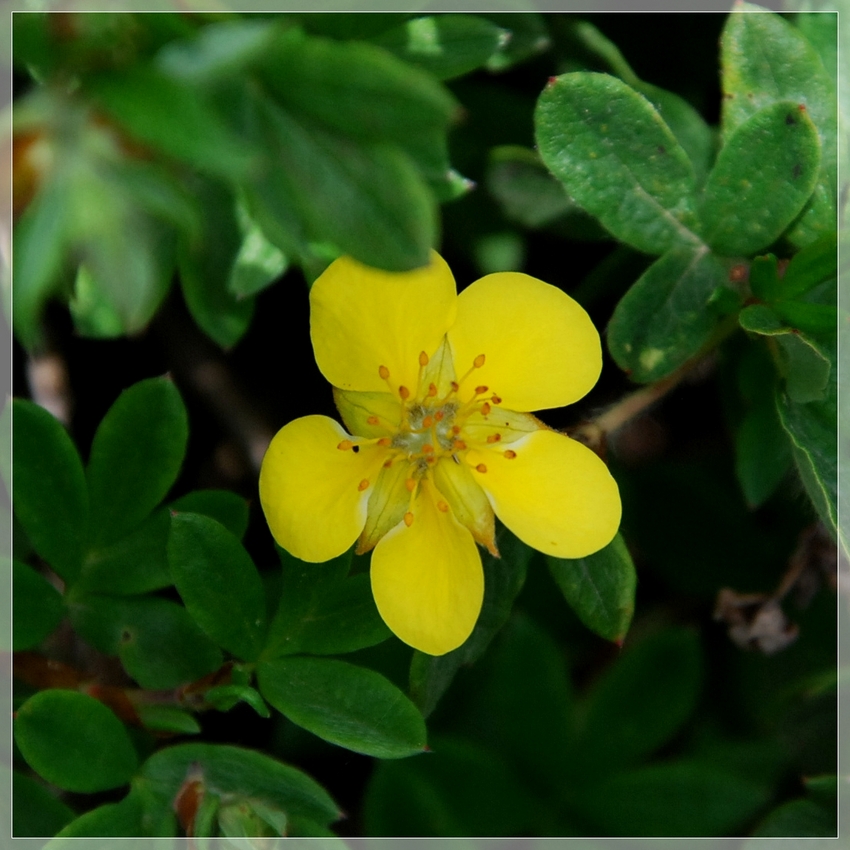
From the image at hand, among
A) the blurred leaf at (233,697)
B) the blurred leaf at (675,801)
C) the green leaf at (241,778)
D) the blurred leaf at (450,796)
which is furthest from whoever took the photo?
the blurred leaf at (675,801)

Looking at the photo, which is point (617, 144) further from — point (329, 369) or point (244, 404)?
point (244, 404)

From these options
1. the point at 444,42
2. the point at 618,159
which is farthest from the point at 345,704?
the point at 444,42

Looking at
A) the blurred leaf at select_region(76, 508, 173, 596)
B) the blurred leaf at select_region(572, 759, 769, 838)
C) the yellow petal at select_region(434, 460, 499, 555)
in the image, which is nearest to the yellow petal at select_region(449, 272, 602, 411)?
the yellow petal at select_region(434, 460, 499, 555)

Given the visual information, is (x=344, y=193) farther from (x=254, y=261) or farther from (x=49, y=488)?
(x=49, y=488)

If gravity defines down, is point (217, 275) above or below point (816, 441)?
above

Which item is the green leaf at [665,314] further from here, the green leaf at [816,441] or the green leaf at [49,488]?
the green leaf at [49,488]

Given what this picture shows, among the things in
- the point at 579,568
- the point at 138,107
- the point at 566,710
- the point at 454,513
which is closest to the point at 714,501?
the point at 566,710

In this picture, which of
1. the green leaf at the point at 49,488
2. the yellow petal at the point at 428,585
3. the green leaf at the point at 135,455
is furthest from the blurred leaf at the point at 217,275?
the yellow petal at the point at 428,585
